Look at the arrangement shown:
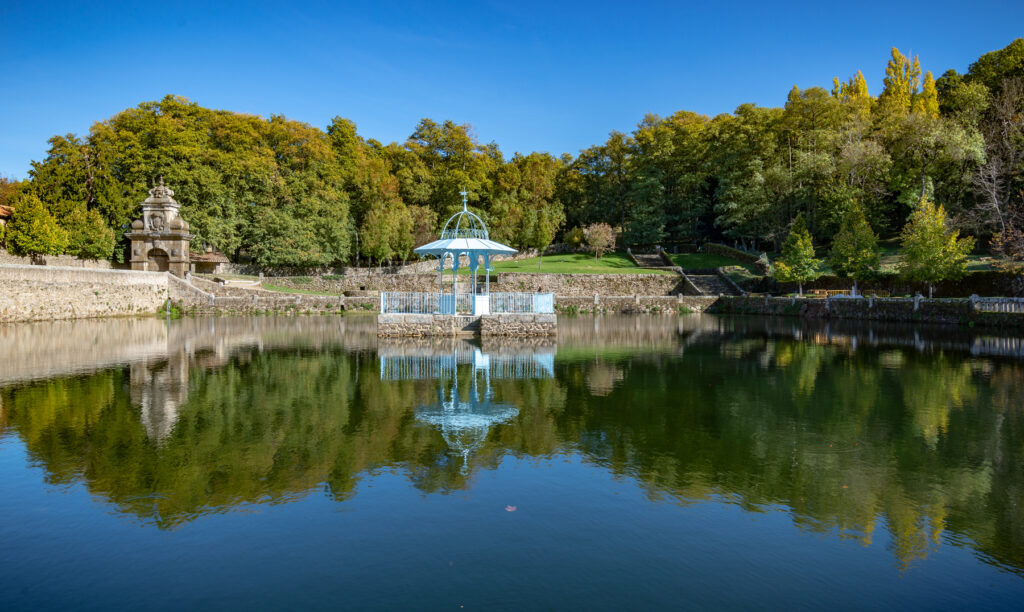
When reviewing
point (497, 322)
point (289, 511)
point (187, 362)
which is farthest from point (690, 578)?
point (497, 322)

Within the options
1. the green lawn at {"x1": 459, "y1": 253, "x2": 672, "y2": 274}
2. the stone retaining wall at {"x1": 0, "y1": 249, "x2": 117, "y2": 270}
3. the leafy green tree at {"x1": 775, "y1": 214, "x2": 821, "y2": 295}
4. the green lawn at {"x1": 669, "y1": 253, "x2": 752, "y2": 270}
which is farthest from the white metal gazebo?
the green lawn at {"x1": 669, "y1": 253, "x2": 752, "y2": 270}

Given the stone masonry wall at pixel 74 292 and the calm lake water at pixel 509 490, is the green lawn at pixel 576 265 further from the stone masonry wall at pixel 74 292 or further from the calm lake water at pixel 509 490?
the calm lake water at pixel 509 490

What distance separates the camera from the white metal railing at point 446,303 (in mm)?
23641

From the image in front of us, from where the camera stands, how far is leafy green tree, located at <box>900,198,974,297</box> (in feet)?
101

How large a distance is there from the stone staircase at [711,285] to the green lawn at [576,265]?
7.56ft

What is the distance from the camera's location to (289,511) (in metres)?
6.07

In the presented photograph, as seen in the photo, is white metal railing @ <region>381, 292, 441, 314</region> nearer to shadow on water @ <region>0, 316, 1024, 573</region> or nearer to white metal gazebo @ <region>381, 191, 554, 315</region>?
white metal gazebo @ <region>381, 191, 554, 315</region>

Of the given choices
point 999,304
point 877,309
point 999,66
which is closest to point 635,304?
point 877,309

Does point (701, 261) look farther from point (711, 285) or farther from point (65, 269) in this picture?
point (65, 269)

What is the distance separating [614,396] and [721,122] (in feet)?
175

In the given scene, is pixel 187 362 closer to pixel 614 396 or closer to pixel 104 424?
pixel 104 424

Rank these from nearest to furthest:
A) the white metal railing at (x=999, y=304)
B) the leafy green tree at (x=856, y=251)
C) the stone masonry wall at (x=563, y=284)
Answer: the white metal railing at (x=999, y=304)
the leafy green tree at (x=856, y=251)
the stone masonry wall at (x=563, y=284)

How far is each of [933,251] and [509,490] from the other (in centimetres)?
3219

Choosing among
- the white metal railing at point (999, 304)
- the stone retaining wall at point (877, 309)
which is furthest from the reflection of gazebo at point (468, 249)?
the white metal railing at point (999, 304)
